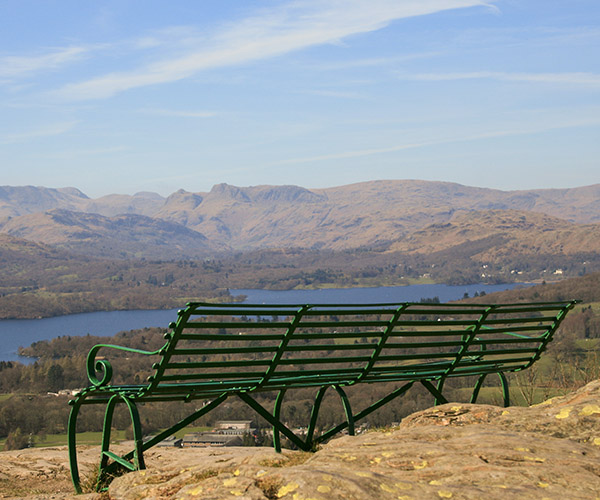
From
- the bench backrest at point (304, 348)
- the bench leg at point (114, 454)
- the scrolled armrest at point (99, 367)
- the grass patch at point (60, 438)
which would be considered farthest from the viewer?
the grass patch at point (60, 438)

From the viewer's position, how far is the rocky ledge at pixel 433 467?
4.42m

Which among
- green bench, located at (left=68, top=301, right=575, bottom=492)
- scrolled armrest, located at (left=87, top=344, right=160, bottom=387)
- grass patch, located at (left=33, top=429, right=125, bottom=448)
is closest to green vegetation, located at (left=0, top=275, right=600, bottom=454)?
grass patch, located at (left=33, top=429, right=125, bottom=448)

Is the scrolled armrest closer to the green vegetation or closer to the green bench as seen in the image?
the green bench

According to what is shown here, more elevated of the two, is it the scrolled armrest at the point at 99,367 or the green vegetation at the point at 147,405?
the scrolled armrest at the point at 99,367

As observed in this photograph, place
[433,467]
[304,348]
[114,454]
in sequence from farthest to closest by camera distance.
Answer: [304,348] → [114,454] → [433,467]

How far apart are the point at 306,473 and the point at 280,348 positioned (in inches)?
63.4

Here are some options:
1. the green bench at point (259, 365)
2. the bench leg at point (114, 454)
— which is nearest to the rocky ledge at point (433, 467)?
the bench leg at point (114, 454)

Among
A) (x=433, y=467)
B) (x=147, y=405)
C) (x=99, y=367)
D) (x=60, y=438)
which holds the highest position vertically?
(x=99, y=367)

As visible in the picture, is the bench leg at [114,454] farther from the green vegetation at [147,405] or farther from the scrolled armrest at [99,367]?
the green vegetation at [147,405]

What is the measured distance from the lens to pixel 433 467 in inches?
199

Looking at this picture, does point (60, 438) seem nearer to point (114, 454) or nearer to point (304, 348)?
point (114, 454)

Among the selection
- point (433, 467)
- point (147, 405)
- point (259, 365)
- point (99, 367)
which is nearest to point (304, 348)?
point (259, 365)

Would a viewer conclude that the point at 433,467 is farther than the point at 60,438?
No

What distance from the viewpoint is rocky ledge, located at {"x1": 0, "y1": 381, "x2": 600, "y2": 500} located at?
4418mm
